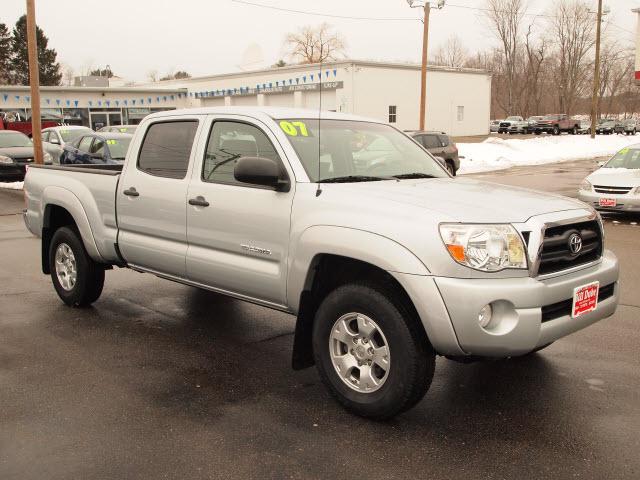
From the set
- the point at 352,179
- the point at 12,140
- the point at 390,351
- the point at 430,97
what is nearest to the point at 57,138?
the point at 12,140

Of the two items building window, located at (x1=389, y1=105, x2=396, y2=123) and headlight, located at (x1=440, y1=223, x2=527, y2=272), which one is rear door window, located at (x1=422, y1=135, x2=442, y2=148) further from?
building window, located at (x1=389, y1=105, x2=396, y2=123)

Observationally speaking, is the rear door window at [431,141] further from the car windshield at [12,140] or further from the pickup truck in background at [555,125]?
the pickup truck in background at [555,125]

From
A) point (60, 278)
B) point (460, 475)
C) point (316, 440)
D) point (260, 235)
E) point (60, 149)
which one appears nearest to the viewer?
point (460, 475)

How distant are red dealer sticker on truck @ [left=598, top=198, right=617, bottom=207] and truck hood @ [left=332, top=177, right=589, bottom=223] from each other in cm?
836

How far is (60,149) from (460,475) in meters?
19.6

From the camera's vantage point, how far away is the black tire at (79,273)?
247 inches

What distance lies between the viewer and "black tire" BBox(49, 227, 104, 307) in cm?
627

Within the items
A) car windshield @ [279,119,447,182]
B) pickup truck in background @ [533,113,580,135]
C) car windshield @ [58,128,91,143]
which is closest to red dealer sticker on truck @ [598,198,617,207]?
car windshield @ [279,119,447,182]

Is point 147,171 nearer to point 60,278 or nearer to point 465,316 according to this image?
point 60,278

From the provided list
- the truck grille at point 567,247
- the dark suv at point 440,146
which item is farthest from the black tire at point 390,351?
the dark suv at point 440,146

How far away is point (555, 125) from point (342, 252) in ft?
192

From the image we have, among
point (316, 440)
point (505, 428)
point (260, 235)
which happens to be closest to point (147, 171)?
point (260, 235)

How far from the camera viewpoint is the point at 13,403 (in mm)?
4207

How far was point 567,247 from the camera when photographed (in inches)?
151
